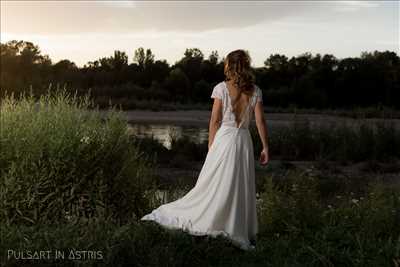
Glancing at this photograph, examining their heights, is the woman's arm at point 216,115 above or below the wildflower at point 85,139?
above

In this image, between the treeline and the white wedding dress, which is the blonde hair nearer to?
the white wedding dress

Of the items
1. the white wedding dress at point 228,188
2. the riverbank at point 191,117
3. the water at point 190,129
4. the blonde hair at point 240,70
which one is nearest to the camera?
the blonde hair at point 240,70

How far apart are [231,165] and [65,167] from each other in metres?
1.98

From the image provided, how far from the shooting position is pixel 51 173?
7.38 metres

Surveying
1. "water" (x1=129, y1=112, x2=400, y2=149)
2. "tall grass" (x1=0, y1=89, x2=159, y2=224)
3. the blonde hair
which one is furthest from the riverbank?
the blonde hair

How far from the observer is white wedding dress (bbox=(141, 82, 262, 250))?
688 centimetres

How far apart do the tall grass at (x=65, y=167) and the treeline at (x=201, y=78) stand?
3656cm

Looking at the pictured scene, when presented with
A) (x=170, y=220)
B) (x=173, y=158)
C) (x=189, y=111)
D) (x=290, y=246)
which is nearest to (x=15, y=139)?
(x=170, y=220)

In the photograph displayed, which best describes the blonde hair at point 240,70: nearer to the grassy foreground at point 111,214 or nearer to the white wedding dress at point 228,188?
the white wedding dress at point 228,188

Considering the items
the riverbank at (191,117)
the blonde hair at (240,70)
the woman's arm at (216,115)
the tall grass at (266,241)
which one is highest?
the blonde hair at (240,70)

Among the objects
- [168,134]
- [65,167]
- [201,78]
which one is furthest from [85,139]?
[201,78]

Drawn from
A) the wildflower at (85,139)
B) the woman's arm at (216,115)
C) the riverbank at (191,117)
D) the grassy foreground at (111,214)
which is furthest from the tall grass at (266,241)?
the riverbank at (191,117)

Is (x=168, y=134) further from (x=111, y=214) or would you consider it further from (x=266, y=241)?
(x=266, y=241)

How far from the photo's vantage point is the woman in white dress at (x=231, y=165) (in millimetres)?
6844
